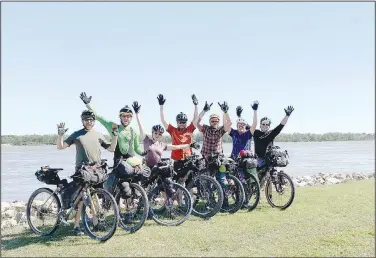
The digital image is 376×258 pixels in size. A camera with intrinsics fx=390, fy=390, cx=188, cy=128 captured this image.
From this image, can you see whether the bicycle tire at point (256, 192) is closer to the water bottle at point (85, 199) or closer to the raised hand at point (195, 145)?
the raised hand at point (195, 145)

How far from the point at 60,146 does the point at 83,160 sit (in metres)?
0.51

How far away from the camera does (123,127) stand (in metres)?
8.23

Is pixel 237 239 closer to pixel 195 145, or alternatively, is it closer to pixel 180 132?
pixel 195 145

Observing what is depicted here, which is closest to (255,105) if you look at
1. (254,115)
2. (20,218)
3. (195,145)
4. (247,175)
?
(254,115)

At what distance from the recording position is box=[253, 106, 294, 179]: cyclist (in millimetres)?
10047

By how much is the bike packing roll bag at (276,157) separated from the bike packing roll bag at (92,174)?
4.48 meters

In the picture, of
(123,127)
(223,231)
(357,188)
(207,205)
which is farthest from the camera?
(357,188)

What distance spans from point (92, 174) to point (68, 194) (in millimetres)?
743

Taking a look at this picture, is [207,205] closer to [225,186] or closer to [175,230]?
[225,186]

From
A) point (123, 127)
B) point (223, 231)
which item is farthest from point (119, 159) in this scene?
point (223, 231)

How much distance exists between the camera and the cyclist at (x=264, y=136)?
33.0 feet

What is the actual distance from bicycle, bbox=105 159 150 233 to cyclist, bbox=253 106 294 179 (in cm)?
361

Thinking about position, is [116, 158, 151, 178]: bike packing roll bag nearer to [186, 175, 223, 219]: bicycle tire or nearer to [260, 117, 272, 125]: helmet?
[186, 175, 223, 219]: bicycle tire

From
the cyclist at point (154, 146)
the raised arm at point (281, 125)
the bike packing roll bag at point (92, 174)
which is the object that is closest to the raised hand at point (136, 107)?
the cyclist at point (154, 146)
